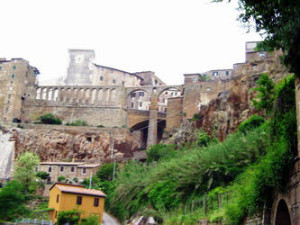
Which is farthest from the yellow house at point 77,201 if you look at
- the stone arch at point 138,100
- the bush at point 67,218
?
the stone arch at point 138,100

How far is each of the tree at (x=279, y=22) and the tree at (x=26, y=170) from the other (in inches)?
1438

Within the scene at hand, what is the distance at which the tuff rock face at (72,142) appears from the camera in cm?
5878

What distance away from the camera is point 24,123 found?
62.7 m

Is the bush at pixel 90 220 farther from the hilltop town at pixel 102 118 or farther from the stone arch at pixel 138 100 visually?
the stone arch at pixel 138 100

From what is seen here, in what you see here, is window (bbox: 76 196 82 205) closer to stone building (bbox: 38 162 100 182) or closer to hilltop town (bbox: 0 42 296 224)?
hilltop town (bbox: 0 42 296 224)

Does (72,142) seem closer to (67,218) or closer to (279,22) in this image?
(67,218)

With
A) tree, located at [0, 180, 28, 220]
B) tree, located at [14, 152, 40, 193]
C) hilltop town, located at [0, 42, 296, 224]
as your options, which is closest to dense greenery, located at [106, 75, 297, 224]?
tree, located at [0, 180, 28, 220]

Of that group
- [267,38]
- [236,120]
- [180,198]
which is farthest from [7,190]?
[267,38]

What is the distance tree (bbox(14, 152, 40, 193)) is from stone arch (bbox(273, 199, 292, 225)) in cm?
3680

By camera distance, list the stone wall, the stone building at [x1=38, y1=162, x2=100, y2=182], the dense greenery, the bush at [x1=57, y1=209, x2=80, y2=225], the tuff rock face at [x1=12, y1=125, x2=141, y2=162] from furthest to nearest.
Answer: the stone wall < the tuff rock face at [x1=12, y1=125, x2=141, y2=162] < the stone building at [x1=38, y1=162, x2=100, y2=182] < the bush at [x1=57, y1=209, x2=80, y2=225] < the dense greenery

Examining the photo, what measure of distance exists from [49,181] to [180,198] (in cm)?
2964

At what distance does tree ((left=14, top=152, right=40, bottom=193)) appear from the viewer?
46.1 m

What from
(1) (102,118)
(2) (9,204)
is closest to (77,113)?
(1) (102,118)

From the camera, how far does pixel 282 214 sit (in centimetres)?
1142
